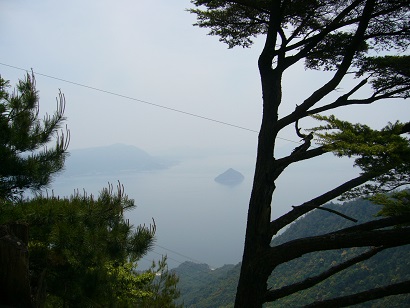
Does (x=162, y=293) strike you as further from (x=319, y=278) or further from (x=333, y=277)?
(x=333, y=277)

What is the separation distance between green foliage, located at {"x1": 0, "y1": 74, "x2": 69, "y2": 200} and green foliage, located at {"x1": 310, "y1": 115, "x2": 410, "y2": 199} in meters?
2.82

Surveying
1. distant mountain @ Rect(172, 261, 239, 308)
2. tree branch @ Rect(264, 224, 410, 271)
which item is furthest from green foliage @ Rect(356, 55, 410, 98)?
distant mountain @ Rect(172, 261, 239, 308)

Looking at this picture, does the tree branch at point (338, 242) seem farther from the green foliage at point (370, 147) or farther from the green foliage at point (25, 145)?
the green foliage at point (25, 145)

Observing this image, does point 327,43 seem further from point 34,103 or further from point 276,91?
point 34,103

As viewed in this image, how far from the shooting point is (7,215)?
10.8 ft

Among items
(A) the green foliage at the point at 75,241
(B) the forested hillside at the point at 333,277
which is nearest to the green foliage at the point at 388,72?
(A) the green foliage at the point at 75,241

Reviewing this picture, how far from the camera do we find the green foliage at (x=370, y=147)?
266 cm

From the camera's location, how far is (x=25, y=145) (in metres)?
3.87

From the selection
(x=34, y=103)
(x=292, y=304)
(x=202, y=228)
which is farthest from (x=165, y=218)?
(x=34, y=103)

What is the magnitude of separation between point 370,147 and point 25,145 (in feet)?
11.5

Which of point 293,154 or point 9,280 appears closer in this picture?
point 9,280

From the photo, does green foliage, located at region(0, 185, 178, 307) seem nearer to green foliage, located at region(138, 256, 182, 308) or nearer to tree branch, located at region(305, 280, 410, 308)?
tree branch, located at region(305, 280, 410, 308)

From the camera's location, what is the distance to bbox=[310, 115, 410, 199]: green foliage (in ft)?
8.72

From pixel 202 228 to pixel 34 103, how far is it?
17654 centimetres
